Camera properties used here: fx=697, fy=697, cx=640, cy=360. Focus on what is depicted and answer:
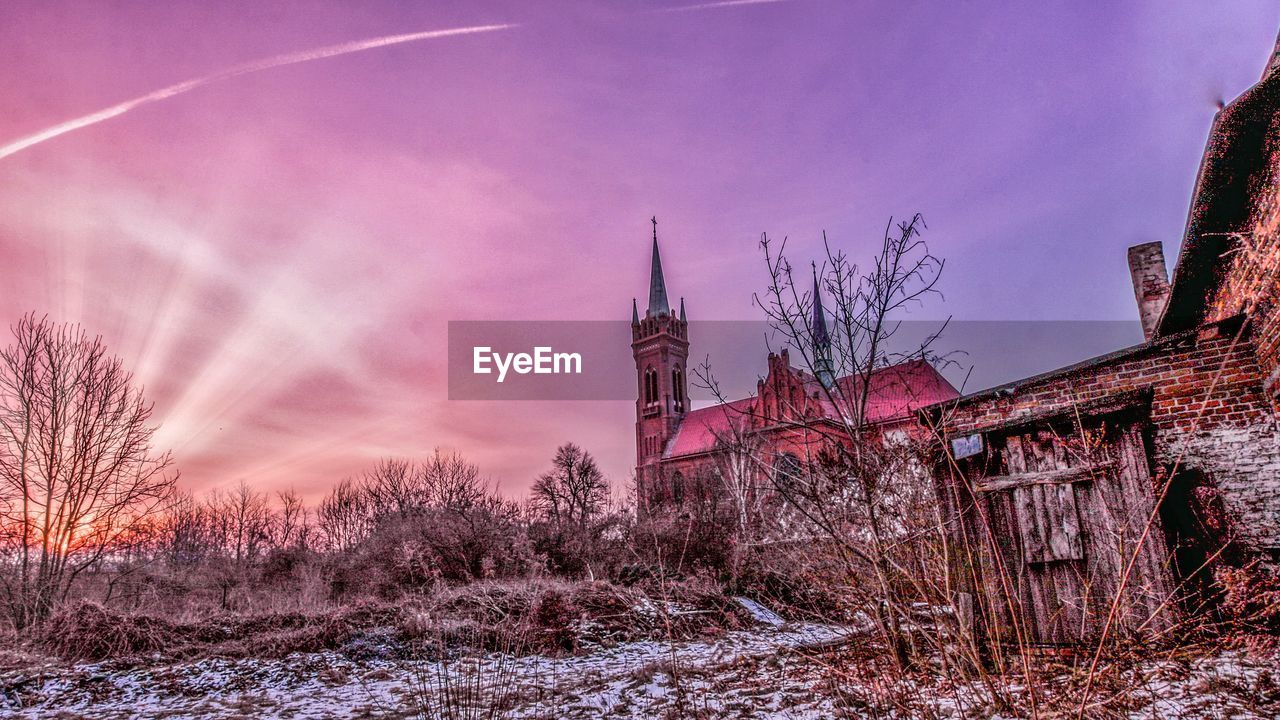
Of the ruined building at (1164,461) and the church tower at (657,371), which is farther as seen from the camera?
the church tower at (657,371)

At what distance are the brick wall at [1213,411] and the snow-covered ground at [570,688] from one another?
2.11 metres

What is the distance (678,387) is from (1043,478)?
48333mm

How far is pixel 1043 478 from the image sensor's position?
23.0ft

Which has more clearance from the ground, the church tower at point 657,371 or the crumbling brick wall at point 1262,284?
the church tower at point 657,371

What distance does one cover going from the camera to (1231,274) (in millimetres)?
7262

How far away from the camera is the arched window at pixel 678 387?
5478 centimetres

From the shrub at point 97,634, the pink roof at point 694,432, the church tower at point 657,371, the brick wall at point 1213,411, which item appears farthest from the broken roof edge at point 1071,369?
the church tower at point 657,371

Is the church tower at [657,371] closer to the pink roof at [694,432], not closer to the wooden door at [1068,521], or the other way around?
the pink roof at [694,432]

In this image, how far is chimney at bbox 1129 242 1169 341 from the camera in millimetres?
13250

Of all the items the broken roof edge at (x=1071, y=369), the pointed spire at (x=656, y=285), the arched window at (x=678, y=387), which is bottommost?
the broken roof edge at (x=1071, y=369)

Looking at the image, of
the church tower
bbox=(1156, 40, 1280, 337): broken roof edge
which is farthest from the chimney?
the church tower

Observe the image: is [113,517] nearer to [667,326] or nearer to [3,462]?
[3,462]

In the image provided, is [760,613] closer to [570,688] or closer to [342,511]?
[570,688]

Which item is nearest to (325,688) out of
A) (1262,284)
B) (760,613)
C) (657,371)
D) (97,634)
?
(97,634)
